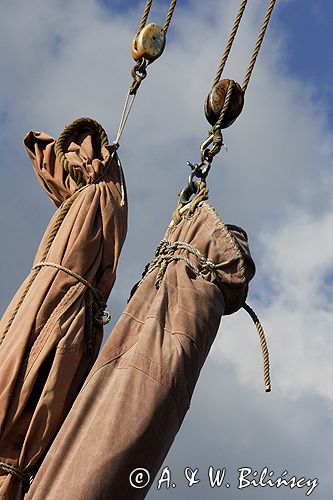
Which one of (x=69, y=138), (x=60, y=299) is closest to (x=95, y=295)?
(x=60, y=299)

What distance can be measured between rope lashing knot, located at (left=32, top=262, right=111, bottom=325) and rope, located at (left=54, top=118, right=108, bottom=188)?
2.40ft

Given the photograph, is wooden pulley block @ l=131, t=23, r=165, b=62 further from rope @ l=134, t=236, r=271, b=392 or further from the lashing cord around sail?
rope @ l=134, t=236, r=271, b=392

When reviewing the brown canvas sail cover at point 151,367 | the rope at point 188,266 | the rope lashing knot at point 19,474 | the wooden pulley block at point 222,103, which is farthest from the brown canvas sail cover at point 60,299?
the wooden pulley block at point 222,103

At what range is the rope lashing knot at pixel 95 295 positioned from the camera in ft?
19.7

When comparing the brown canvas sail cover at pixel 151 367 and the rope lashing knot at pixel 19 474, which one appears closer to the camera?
the brown canvas sail cover at pixel 151 367

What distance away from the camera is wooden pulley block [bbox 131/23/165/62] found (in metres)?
Answer: 6.71

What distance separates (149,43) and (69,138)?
762mm

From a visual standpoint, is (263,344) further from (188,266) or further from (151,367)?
(151,367)

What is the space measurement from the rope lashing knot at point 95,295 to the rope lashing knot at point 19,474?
100 cm

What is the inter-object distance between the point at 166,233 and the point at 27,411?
1195 mm

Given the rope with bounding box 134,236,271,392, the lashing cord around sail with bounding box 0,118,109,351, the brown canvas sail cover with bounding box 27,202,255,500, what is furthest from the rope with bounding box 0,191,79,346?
the brown canvas sail cover with bounding box 27,202,255,500

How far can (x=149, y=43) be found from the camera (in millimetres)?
6727

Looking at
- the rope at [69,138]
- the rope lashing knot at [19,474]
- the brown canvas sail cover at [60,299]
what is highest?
the rope at [69,138]

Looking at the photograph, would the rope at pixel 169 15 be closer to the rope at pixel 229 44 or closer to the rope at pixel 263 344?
the rope at pixel 229 44
